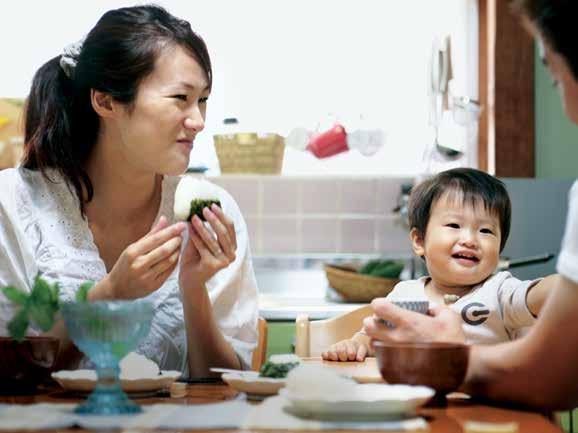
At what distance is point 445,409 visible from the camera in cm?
143

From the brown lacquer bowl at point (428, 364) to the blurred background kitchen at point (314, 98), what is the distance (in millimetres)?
2875

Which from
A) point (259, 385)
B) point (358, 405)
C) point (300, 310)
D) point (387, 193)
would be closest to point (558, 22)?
→ point (358, 405)

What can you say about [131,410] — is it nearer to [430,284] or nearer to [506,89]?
[430,284]

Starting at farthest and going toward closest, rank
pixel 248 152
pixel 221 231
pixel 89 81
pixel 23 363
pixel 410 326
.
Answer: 1. pixel 248 152
2. pixel 89 81
3. pixel 221 231
4. pixel 23 363
5. pixel 410 326

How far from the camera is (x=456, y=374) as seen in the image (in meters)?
1.42

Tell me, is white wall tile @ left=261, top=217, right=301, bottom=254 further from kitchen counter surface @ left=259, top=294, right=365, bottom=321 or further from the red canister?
kitchen counter surface @ left=259, top=294, right=365, bottom=321

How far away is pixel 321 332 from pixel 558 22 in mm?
1233

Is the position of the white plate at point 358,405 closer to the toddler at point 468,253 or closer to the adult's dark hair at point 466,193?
the toddler at point 468,253

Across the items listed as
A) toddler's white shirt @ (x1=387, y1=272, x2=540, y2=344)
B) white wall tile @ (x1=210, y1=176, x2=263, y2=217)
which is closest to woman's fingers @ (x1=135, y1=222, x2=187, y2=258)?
toddler's white shirt @ (x1=387, y1=272, x2=540, y2=344)

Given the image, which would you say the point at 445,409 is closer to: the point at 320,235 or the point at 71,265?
the point at 71,265

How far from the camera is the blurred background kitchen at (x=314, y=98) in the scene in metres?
4.36

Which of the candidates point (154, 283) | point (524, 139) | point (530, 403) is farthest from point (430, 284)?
point (524, 139)

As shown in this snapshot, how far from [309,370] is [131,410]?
0.26 meters

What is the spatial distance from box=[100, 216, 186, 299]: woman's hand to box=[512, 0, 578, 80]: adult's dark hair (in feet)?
2.55
